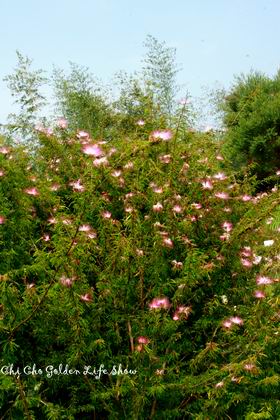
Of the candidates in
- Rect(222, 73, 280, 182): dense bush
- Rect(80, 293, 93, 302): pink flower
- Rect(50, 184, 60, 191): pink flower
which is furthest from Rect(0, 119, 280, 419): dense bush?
Rect(222, 73, 280, 182): dense bush

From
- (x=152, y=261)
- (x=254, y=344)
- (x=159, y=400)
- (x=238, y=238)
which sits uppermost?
(x=238, y=238)

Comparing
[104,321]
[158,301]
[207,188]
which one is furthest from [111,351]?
[207,188]

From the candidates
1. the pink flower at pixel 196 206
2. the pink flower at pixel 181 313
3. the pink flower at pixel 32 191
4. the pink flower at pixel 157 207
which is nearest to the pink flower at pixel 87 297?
the pink flower at pixel 181 313

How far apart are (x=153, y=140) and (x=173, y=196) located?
62 cm

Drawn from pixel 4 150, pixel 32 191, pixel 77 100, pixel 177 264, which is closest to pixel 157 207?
pixel 177 264

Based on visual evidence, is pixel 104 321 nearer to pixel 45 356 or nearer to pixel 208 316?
pixel 45 356

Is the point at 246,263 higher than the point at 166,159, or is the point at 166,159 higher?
the point at 166,159

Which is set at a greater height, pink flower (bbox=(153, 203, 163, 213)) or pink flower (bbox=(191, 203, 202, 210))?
pink flower (bbox=(191, 203, 202, 210))

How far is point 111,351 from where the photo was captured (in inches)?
124

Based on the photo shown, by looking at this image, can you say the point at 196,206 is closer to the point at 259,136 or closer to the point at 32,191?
the point at 32,191

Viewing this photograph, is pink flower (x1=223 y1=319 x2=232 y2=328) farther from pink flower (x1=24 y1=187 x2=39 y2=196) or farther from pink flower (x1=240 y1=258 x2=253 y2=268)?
pink flower (x1=24 y1=187 x2=39 y2=196)

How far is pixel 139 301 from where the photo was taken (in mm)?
3303

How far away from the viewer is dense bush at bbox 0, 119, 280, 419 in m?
2.83

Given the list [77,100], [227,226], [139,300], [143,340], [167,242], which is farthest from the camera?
[77,100]
